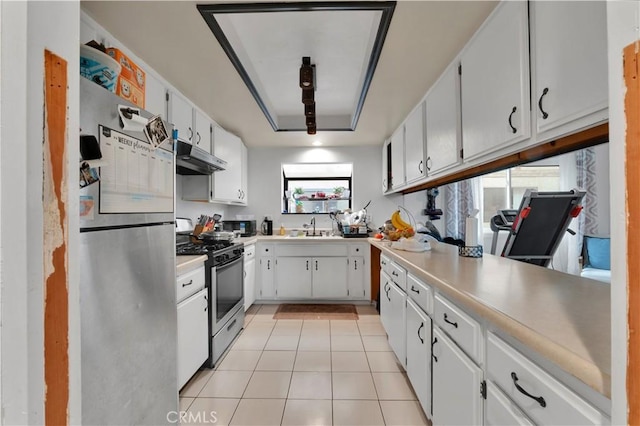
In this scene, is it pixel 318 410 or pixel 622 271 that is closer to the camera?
pixel 622 271

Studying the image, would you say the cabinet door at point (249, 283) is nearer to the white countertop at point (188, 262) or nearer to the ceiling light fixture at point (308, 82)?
the white countertop at point (188, 262)

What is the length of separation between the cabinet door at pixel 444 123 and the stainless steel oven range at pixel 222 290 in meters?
1.84

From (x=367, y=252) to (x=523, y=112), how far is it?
2.51 m

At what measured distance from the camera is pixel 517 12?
115 cm

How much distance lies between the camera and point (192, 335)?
176 cm

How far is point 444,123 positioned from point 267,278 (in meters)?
2.72

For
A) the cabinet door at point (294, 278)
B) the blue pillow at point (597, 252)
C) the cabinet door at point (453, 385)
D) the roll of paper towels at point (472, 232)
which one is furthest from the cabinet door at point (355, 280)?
the blue pillow at point (597, 252)

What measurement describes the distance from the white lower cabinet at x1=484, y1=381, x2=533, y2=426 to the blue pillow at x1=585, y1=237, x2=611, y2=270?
304 cm

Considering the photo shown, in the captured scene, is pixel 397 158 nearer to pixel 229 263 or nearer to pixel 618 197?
pixel 229 263

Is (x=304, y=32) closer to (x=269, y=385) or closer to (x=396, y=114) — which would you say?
(x=396, y=114)

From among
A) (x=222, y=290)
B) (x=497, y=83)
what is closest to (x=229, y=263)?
(x=222, y=290)

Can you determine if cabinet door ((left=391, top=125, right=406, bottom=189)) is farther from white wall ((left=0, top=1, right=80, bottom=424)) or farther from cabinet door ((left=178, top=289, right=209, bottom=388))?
white wall ((left=0, top=1, right=80, bottom=424))

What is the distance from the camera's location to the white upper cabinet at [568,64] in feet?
2.72

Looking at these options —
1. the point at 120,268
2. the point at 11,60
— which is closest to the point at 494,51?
the point at 11,60
